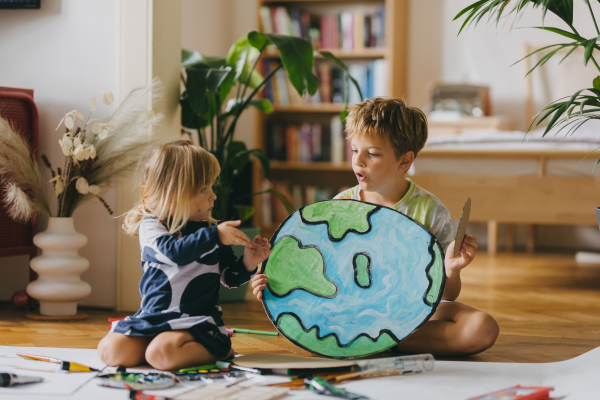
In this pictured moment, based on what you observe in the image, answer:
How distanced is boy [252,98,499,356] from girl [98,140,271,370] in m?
0.31

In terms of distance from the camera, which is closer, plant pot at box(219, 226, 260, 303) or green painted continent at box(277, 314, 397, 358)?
green painted continent at box(277, 314, 397, 358)

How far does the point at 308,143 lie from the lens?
3781 millimetres

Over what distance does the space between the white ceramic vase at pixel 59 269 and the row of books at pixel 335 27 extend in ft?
7.36

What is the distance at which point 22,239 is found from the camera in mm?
1832

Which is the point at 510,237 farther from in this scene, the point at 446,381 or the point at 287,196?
the point at 446,381

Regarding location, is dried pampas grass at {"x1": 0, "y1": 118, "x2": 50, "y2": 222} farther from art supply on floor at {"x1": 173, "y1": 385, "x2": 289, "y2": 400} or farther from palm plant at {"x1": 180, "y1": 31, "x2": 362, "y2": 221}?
art supply on floor at {"x1": 173, "y1": 385, "x2": 289, "y2": 400}

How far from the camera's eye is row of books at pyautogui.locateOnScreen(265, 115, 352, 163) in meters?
3.73

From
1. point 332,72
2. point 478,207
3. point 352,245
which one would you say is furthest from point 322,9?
point 352,245

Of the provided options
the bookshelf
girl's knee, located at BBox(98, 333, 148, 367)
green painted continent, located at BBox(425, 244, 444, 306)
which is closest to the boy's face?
green painted continent, located at BBox(425, 244, 444, 306)

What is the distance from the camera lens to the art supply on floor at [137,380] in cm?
110

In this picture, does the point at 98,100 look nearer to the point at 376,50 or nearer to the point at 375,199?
the point at 375,199

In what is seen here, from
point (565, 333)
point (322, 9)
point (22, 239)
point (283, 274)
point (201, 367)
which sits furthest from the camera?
point (322, 9)

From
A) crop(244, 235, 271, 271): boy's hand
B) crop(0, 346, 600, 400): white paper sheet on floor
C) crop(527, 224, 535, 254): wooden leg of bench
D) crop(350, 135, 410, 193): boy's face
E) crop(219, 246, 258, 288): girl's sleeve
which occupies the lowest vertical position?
crop(527, 224, 535, 254): wooden leg of bench

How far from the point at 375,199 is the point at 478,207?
4.00 ft
